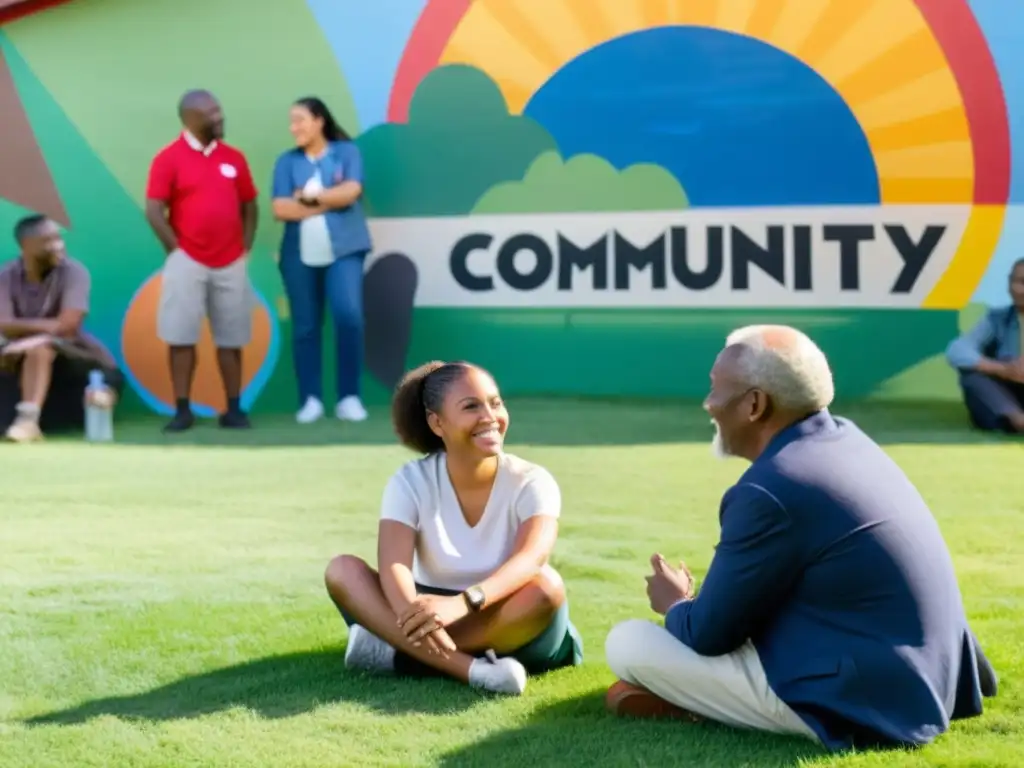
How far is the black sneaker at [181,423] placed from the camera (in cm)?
905

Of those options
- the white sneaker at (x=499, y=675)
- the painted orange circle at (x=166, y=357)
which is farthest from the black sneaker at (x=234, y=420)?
the white sneaker at (x=499, y=675)

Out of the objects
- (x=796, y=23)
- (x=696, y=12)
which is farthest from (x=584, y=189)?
(x=796, y=23)

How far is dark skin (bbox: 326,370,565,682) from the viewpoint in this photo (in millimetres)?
3580

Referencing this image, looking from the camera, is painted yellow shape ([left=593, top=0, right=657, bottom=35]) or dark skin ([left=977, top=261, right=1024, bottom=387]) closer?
dark skin ([left=977, top=261, right=1024, bottom=387])

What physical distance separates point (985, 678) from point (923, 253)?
20.7 ft

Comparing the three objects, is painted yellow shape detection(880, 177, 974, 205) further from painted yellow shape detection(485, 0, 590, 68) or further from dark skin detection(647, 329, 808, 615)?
dark skin detection(647, 329, 808, 615)

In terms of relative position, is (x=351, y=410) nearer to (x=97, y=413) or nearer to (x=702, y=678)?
(x=97, y=413)

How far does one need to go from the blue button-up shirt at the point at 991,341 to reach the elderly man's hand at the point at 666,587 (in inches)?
211

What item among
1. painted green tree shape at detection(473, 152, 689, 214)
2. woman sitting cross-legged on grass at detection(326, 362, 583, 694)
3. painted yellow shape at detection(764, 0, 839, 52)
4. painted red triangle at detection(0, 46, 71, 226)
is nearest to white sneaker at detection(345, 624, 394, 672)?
woman sitting cross-legged on grass at detection(326, 362, 583, 694)

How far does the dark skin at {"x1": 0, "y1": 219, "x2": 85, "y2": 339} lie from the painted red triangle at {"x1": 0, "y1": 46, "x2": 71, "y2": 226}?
1.48 m

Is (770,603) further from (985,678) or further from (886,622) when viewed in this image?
(985,678)

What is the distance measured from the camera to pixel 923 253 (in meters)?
9.26

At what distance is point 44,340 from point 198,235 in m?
1.13

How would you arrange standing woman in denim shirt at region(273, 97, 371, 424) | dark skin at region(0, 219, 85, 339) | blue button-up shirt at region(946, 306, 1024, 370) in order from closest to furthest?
blue button-up shirt at region(946, 306, 1024, 370) → dark skin at region(0, 219, 85, 339) → standing woman in denim shirt at region(273, 97, 371, 424)
